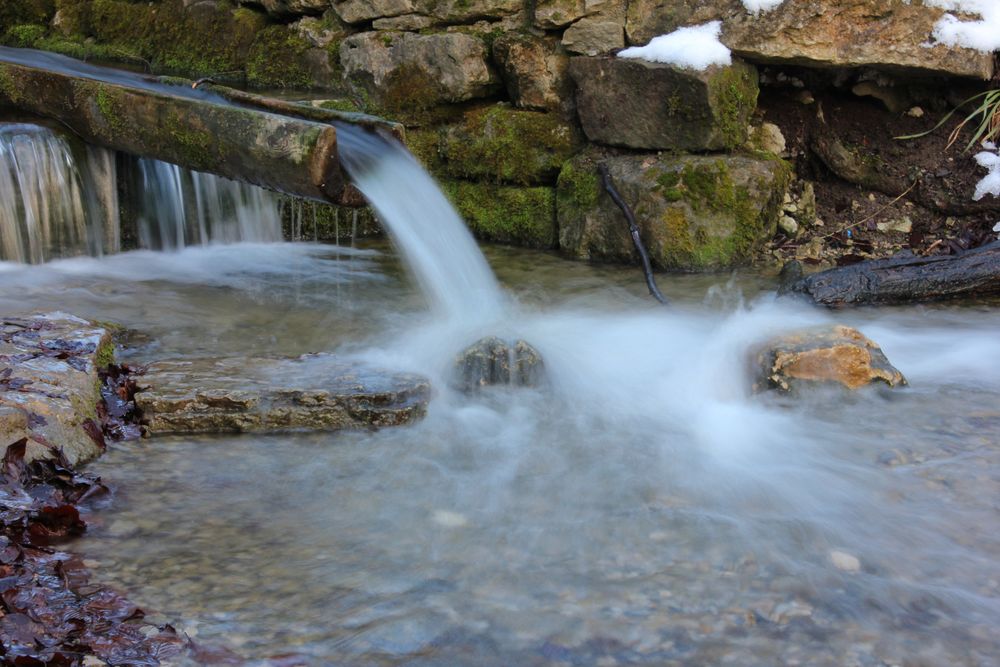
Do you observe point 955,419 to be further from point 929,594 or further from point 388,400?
point 388,400

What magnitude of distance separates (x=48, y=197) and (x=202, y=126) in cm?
156

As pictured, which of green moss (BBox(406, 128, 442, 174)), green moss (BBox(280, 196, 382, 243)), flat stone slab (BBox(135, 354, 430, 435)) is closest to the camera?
flat stone slab (BBox(135, 354, 430, 435))

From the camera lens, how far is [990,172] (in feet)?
21.2

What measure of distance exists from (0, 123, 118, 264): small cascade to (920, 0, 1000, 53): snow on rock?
5.90 meters

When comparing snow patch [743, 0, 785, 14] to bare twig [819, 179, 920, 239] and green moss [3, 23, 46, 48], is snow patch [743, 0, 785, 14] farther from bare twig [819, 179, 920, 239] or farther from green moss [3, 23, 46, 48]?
green moss [3, 23, 46, 48]

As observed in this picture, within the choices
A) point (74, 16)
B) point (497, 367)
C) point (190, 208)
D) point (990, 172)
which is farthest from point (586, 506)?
point (74, 16)

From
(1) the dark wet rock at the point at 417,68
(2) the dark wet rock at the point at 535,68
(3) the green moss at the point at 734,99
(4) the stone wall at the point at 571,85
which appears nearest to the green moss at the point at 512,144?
(4) the stone wall at the point at 571,85

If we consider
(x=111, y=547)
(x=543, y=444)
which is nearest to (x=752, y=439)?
(x=543, y=444)

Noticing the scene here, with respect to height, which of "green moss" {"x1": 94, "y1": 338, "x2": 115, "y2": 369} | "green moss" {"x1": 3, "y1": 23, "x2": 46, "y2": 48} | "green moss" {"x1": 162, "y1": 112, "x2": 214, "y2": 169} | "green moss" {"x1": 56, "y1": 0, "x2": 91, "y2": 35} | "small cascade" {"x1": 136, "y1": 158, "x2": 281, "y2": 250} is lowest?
"green moss" {"x1": 94, "y1": 338, "x2": 115, "y2": 369}

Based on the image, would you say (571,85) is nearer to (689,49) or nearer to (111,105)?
(689,49)

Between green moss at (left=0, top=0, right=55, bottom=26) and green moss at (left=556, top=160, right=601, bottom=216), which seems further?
green moss at (left=0, top=0, right=55, bottom=26)

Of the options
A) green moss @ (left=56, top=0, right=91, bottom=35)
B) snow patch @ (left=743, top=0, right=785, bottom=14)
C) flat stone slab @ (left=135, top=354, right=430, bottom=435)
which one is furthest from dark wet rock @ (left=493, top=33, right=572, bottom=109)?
green moss @ (left=56, top=0, right=91, bottom=35)

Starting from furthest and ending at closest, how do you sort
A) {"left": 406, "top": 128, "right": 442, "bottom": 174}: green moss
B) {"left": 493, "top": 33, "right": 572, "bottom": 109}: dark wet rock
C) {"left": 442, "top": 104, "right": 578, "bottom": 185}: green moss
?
{"left": 406, "top": 128, "right": 442, "bottom": 174}: green moss
{"left": 442, "top": 104, "right": 578, "bottom": 185}: green moss
{"left": 493, "top": 33, "right": 572, "bottom": 109}: dark wet rock

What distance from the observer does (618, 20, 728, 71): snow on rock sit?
6270mm
